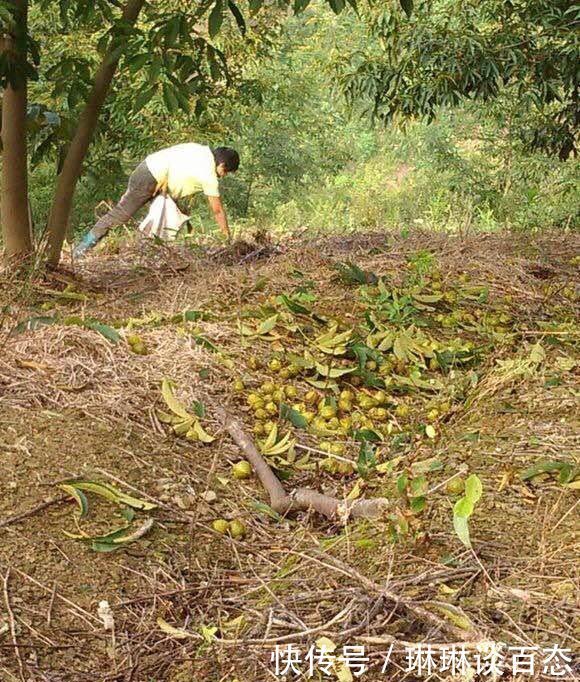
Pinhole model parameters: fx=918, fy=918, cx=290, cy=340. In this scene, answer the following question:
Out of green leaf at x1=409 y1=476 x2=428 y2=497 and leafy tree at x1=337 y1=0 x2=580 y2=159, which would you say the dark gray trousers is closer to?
leafy tree at x1=337 y1=0 x2=580 y2=159

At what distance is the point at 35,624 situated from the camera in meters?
1.83

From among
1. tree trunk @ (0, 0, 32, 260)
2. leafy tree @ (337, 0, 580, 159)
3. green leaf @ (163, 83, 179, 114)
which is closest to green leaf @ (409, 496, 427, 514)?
green leaf @ (163, 83, 179, 114)

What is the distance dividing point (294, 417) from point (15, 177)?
7.03 ft

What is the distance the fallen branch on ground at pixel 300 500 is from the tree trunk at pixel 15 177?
216 centimetres

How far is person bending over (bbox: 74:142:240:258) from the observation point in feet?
20.0

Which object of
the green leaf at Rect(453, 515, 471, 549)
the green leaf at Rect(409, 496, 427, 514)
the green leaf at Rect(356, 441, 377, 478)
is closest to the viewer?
the green leaf at Rect(453, 515, 471, 549)

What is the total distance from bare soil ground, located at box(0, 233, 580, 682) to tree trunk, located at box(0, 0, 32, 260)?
500 mm

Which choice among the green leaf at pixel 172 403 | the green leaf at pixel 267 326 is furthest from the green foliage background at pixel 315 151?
the green leaf at pixel 172 403

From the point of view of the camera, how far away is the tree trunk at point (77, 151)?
4.34 meters

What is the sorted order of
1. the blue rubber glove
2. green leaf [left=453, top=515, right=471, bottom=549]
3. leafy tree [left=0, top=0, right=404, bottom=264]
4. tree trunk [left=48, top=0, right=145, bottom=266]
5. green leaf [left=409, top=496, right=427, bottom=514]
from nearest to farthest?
green leaf [left=453, top=515, right=471, bottom=549]
green leaf [left=409, top=496, right=427, bottom=514]
leafy tree [left=0, top=0, right=404, bottom=264]
tree trunk [left=48, top=0, right=145, bottom=266]
the blue rubber glove

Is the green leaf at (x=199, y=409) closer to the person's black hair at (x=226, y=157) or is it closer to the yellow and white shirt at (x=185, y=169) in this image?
the yellow and white shirt at (x=185, y=169)

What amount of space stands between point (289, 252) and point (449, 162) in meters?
6.91

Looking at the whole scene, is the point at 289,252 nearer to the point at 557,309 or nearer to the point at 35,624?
Answer: the point at 557,309

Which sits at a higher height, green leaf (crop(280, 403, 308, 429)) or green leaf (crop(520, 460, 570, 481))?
green leaf (crop(520, 460, 570, 481))
